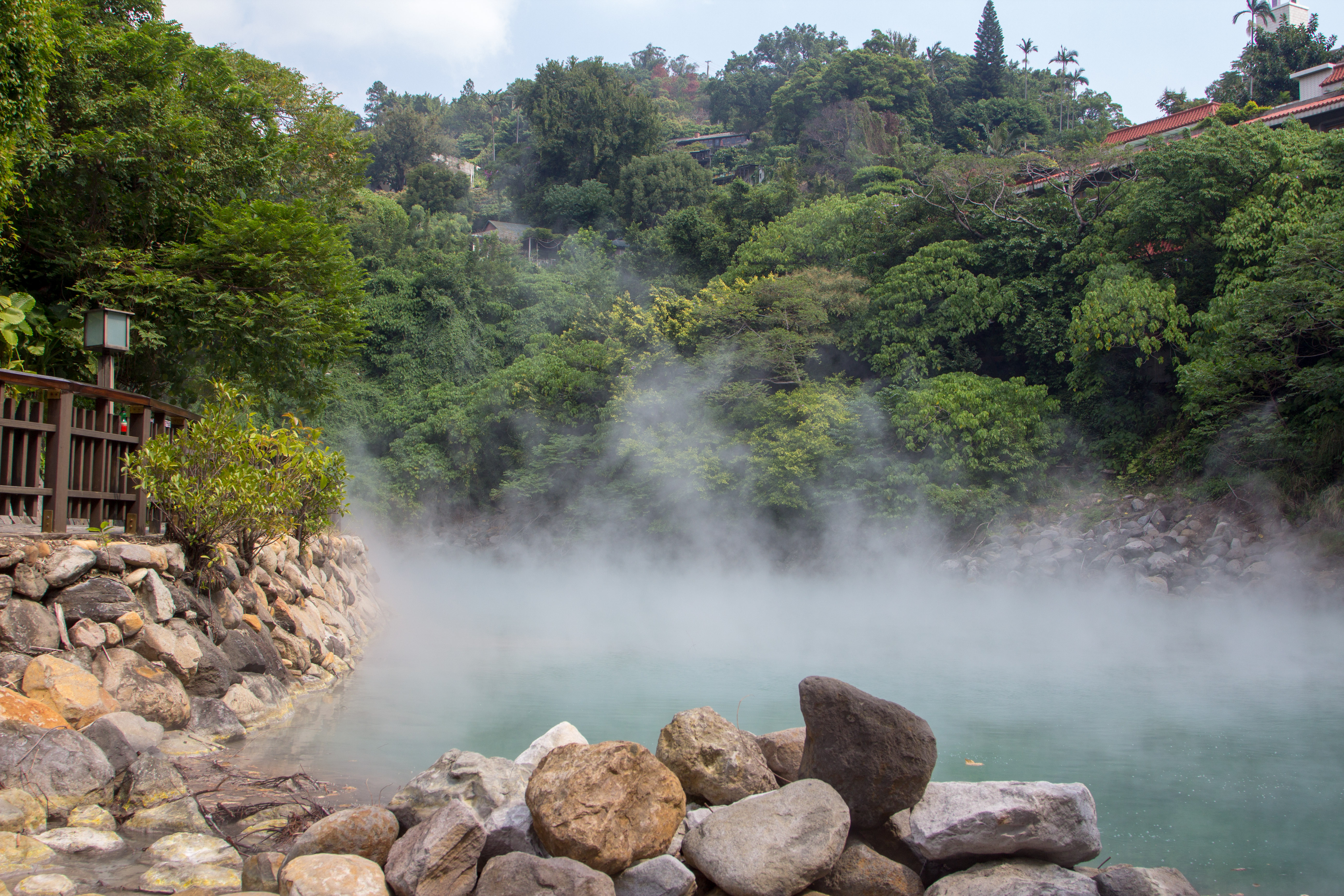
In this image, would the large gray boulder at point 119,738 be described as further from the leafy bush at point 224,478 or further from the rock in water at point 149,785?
the leafy bush at point 224,478

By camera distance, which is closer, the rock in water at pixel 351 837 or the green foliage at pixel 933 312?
the rock in water at pixel 351 837

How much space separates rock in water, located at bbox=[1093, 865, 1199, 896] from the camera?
11.0 ft

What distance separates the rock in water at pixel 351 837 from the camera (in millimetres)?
3389

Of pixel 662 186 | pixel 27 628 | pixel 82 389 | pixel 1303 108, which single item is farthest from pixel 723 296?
pixel 27 628

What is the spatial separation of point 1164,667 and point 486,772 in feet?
23.8

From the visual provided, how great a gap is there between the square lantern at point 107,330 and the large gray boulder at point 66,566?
2067mm

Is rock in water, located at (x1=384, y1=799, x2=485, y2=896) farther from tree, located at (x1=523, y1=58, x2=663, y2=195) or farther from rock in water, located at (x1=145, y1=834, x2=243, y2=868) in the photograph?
tree, located at (x1=523, y1=58, x2=663, y2=195)

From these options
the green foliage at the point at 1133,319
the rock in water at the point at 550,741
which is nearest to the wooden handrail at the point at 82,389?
the rock in water at the point at 550,741

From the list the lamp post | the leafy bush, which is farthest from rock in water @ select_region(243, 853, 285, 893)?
the lamp post

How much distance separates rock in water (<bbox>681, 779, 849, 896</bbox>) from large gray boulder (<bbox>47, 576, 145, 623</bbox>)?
11.9 ft

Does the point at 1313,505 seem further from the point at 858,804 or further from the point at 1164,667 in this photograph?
the point at 858,804

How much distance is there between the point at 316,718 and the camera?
611 centimetres

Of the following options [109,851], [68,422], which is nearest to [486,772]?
[109,851]

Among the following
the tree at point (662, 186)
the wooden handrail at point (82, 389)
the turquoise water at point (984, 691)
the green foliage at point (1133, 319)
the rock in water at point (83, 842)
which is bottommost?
the turquoise water at point (984, 691)
